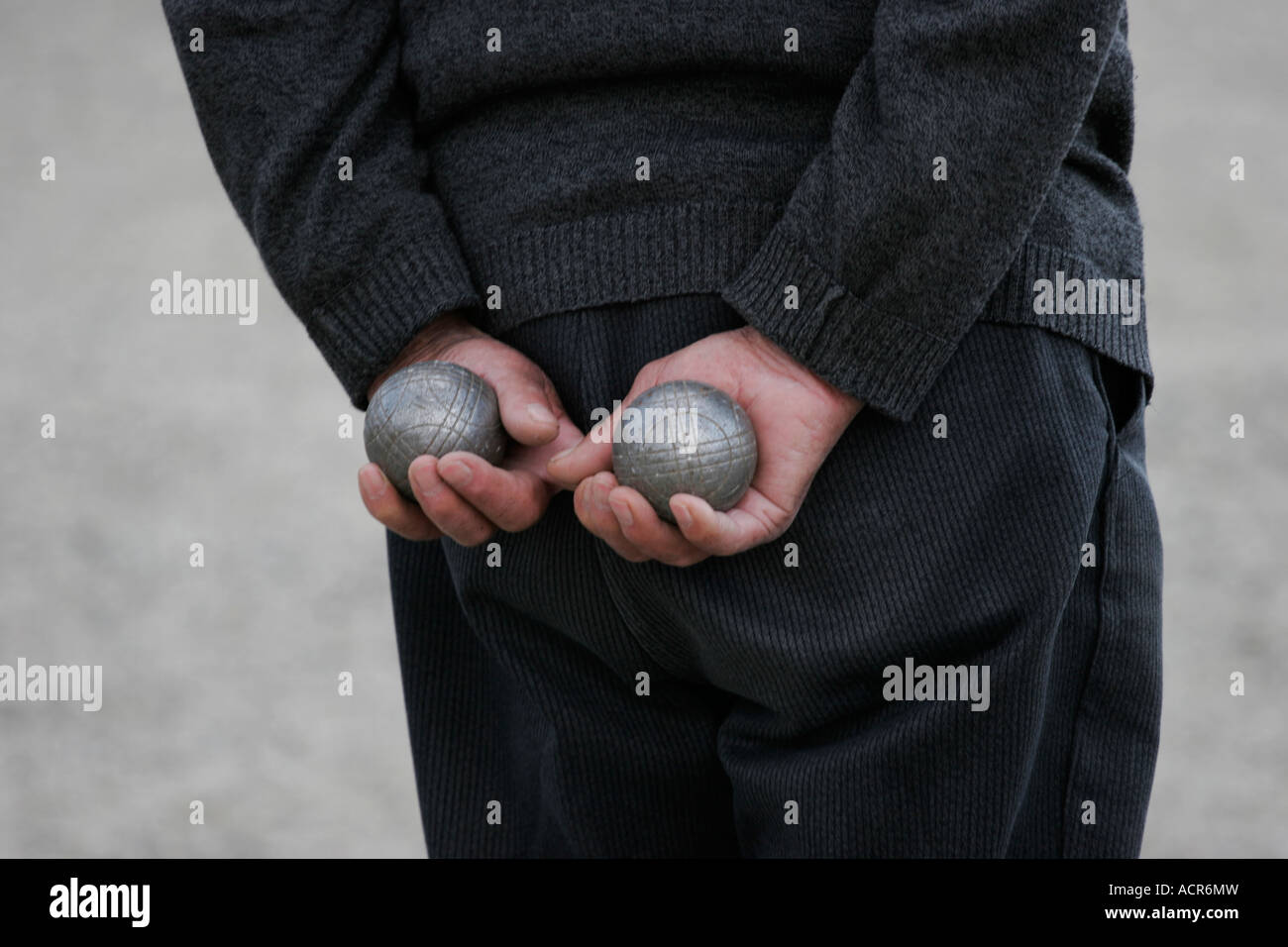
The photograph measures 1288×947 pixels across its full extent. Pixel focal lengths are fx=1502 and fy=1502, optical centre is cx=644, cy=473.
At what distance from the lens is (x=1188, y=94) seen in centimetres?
642

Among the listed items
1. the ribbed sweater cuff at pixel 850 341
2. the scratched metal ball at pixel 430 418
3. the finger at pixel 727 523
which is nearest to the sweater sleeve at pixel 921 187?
the ribbed sweater cuff at pixel 850 341

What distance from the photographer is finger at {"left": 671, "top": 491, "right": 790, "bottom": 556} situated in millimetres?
1058

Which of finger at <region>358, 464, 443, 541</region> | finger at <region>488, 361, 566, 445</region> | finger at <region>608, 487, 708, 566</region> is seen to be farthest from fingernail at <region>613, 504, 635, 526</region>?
finger at <region>358, 464, 443, 541</region>

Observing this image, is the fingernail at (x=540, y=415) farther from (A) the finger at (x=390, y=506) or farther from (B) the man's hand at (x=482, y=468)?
(A) the finger at (x=390, y=506)

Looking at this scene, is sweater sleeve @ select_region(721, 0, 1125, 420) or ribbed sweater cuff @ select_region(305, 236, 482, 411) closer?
sweater sleeve @ select_region(721, 0, 1125, 420)

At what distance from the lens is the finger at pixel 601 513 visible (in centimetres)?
110

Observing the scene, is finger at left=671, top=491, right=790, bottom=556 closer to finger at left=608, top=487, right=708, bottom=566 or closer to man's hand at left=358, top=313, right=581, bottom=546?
finger at left=608, top=487, right=708, bottom=566

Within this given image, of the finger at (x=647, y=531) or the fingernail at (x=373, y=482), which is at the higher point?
the fingernail at (x=373, y=482)

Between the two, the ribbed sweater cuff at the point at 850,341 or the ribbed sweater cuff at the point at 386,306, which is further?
the ribbed sweater cuff at the point at 386,306

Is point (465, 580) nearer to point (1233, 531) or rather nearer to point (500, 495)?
point (500, 495)

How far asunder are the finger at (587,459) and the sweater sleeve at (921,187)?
141 mm

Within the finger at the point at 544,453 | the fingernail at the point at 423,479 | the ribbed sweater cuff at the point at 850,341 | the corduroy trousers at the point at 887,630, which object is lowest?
the corduroy trousers at the point at 887,630

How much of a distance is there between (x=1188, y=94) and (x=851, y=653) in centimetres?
597
